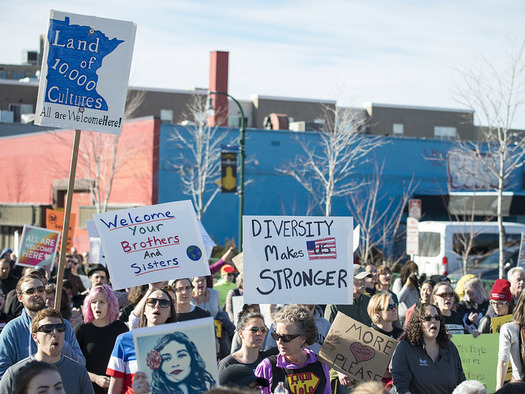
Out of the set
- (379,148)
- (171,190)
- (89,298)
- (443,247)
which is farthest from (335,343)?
(379,148)

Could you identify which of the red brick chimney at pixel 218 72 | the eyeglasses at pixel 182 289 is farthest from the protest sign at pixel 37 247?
the red brick chimney at pixel 218 72

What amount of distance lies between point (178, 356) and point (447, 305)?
399cm

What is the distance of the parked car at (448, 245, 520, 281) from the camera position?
22.3 meters

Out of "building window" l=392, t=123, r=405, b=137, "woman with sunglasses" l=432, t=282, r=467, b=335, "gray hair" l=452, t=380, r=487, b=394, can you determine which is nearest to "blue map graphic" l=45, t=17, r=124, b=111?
"woman with sunglasses" l=432, t=282, r=467, b=335

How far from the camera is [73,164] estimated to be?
6.93m

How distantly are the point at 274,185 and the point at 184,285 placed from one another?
27.7 m

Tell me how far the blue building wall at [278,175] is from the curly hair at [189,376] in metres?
28.2

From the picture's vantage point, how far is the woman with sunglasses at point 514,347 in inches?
275

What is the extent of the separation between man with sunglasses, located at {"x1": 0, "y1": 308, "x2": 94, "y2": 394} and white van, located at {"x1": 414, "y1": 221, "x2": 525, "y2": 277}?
19720mm

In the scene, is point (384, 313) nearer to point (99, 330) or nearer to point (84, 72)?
point (99, 330)

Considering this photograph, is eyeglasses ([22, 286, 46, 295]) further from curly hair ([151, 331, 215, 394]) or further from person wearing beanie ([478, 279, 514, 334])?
person wearing beanie ([478, 279, 514, 334])

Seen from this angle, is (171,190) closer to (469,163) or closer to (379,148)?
(379,148)

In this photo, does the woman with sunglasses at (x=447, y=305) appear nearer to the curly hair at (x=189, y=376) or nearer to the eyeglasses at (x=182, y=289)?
the eyeglasses at (x=182, y=289)

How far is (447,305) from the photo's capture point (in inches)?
321
